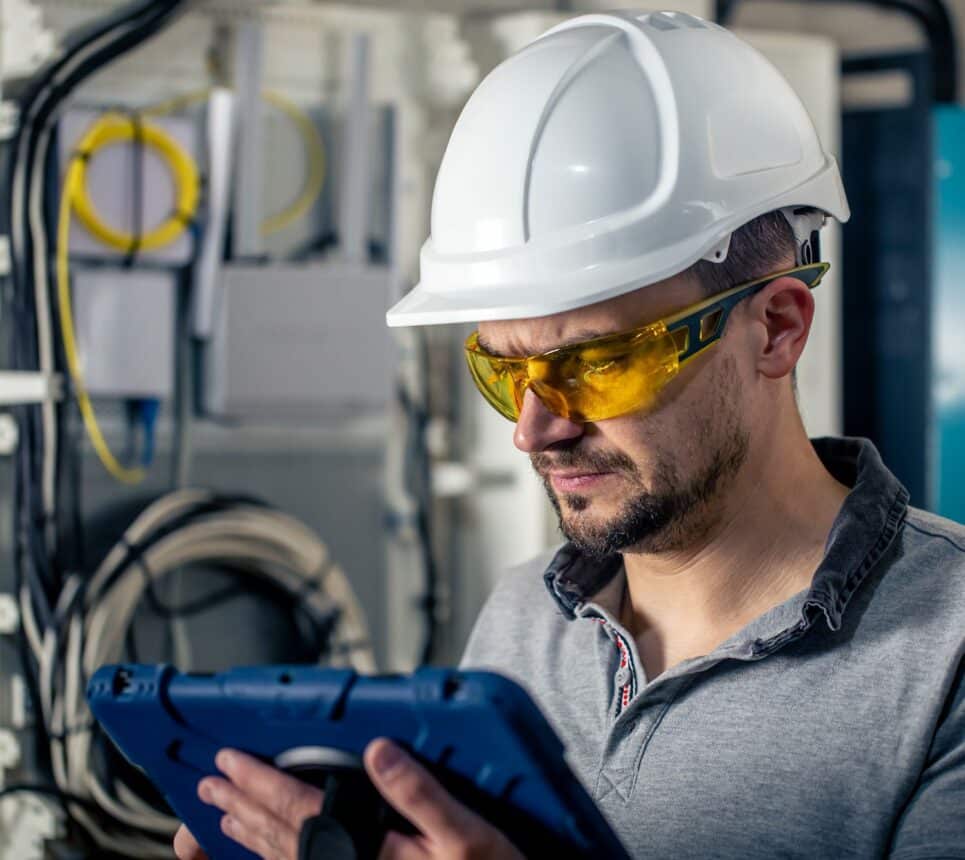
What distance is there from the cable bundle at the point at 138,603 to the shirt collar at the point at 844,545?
1.19 m

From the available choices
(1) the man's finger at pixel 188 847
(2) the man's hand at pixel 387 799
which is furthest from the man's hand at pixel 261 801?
(1) the man's finger at pixel 188 847

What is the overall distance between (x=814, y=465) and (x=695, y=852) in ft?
1.11

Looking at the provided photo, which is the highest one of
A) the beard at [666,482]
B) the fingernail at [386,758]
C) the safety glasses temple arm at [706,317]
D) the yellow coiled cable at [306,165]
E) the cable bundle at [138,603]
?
the yellow coiled cable at [306,165]

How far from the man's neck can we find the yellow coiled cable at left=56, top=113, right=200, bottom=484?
1.35m

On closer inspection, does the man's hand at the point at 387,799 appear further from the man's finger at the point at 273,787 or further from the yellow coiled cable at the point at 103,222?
the yellow coiled cable at the point at 103,222

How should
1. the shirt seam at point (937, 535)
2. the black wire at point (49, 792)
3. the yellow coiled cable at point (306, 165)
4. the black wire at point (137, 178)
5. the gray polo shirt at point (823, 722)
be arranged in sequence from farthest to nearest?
the yellow coiled cable at point (306, 165)
the black wire at point (137, 178)
the black wire at point (49, 792)
the shirt seam at point (937, 535)
the gray polo shirt at point (823, 722)

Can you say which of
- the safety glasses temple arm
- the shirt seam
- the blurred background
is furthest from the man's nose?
the blurred background

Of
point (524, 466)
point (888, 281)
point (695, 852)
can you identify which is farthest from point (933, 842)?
point (888, 281)

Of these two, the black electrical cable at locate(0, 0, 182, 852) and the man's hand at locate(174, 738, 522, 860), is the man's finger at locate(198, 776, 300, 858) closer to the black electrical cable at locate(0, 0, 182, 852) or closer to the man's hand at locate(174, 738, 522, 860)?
the man's hand at locate(174, 738, 522, 860)

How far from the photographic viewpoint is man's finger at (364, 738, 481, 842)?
2.70ft

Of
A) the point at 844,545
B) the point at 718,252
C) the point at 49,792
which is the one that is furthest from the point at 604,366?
the point at 49,792

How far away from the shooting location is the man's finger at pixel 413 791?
2.70 feet

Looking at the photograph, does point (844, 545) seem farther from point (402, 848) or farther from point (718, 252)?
point (402, 848)

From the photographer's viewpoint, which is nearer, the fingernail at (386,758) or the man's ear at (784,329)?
the fingernail at (386,758)
